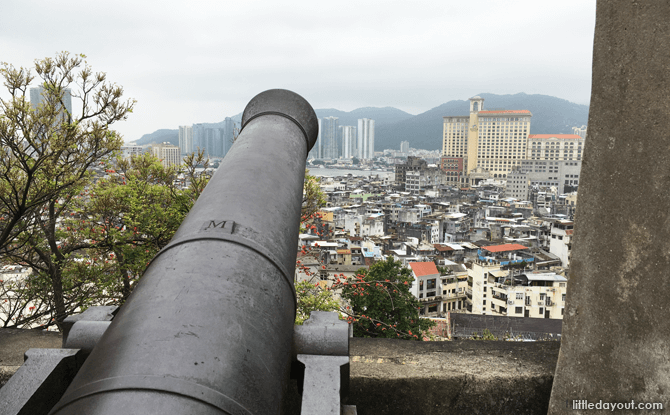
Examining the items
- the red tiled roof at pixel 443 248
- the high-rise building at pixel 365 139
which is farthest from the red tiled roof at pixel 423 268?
the high-rise building at pixel 365 139

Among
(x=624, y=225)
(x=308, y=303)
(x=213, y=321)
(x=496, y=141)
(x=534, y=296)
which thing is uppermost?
(x=496, y=141)

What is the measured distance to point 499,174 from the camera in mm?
114562

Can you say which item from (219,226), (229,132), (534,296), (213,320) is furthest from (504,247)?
(213,320)

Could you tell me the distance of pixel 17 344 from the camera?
2.63 metres

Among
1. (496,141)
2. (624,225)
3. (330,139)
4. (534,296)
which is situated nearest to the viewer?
(624,225)

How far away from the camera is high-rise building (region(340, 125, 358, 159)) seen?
17812 centimetres

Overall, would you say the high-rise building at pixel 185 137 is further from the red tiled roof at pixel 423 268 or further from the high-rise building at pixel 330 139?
the high-rise building at pixel 330 139

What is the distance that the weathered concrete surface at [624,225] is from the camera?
6.21ft

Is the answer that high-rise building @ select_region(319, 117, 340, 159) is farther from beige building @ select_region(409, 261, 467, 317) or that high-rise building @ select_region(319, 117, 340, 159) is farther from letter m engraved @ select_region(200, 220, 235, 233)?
letter m engraved @ select_region(200, 220, 235, 233)

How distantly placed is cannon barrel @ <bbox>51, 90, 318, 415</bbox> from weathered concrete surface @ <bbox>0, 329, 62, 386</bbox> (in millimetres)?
1321

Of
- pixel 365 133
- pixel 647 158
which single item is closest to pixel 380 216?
pixel 647 158

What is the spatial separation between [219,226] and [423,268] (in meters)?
28.8

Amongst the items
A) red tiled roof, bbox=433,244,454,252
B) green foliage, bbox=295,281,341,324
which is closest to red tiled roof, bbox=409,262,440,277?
red tiled roof, bbox=433,244,454,252

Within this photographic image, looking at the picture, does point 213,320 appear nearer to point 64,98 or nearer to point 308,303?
point 308,303
